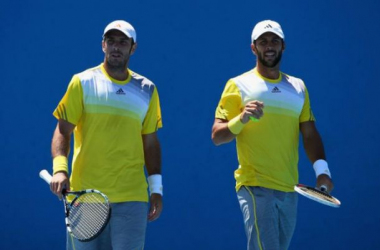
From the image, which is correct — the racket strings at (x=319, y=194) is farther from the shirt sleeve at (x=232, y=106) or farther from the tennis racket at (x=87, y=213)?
the tennis racket at (x=87, y=213)

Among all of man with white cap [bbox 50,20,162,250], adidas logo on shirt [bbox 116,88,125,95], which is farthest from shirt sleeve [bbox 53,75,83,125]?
adidas logo on shirt [bbox 116,88,125,95]

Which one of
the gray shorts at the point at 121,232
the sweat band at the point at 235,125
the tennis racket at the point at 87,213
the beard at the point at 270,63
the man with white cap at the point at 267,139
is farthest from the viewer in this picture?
the beard at the point at 270,63

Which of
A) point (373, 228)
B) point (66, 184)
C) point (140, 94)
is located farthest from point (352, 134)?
point (66, 184)

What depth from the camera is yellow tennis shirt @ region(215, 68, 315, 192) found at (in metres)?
5.21

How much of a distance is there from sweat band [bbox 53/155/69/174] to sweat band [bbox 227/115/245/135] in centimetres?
102

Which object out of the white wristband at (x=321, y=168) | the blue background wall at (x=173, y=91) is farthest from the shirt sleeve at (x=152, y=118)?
the blue background wall at (x=173, y=91)

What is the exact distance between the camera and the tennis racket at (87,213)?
4562 mm

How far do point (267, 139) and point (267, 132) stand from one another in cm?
5

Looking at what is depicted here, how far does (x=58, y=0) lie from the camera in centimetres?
791

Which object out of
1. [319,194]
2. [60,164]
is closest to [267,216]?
[319,194]

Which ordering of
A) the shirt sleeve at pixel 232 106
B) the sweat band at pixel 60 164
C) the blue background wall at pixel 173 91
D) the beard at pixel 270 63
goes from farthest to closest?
the blue background wall at pixel 173 91, the beard at pixel 270 63, the shirt sleeve at pixel 232 106, the sweat band at pixel 60 164

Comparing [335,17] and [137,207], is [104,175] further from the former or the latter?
[335,17]

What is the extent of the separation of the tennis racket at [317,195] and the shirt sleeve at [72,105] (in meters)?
1.37

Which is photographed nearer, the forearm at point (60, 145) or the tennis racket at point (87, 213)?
the tennis racket at point (87, 213)
